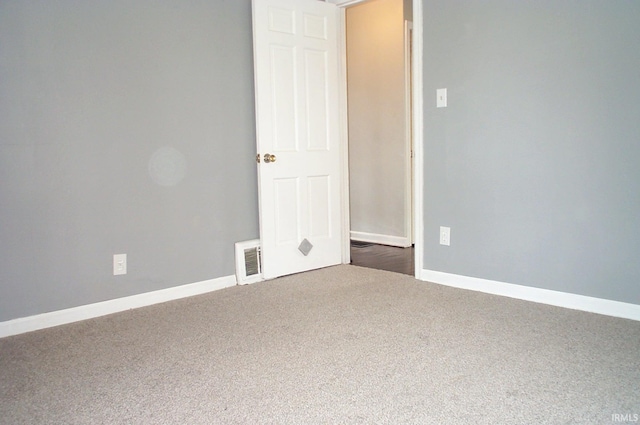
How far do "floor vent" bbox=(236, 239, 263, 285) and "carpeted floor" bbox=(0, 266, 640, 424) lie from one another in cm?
46

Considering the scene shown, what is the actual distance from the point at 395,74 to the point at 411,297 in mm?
2620

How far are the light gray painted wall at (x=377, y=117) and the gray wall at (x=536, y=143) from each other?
1.51 m

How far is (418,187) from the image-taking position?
12.0 ft

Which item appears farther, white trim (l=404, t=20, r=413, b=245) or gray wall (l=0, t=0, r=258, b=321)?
white trim (l=404, t=20, r=413, b=245)

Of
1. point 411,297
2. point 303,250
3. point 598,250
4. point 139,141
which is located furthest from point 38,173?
point 598,250

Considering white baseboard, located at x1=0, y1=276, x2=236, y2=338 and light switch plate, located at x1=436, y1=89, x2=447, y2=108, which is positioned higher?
light switch plate, located at x1=436, y1=89, x2=447, y2=108

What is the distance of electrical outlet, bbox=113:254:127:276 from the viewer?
3096mm

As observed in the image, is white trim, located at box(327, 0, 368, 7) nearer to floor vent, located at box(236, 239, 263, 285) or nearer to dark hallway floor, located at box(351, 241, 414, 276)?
floor vent, located at box(236, 239, 263, 285)

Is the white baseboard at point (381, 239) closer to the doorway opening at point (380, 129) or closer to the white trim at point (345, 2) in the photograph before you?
the doorway opening at point (380, 129)

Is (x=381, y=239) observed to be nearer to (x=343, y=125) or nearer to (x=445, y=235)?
(x=343, y=125)

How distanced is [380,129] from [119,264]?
3.08m

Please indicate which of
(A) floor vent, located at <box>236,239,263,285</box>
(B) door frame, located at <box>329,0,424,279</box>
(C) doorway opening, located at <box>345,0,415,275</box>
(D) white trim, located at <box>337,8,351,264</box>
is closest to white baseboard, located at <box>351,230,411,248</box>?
(C) doorway opening, located at <box>345,0,415,275</box>

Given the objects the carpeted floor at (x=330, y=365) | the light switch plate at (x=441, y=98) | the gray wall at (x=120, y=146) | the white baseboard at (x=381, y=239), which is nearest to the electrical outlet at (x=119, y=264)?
the gray wall at (x=120, y=146)

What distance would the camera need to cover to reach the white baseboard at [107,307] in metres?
2.75
